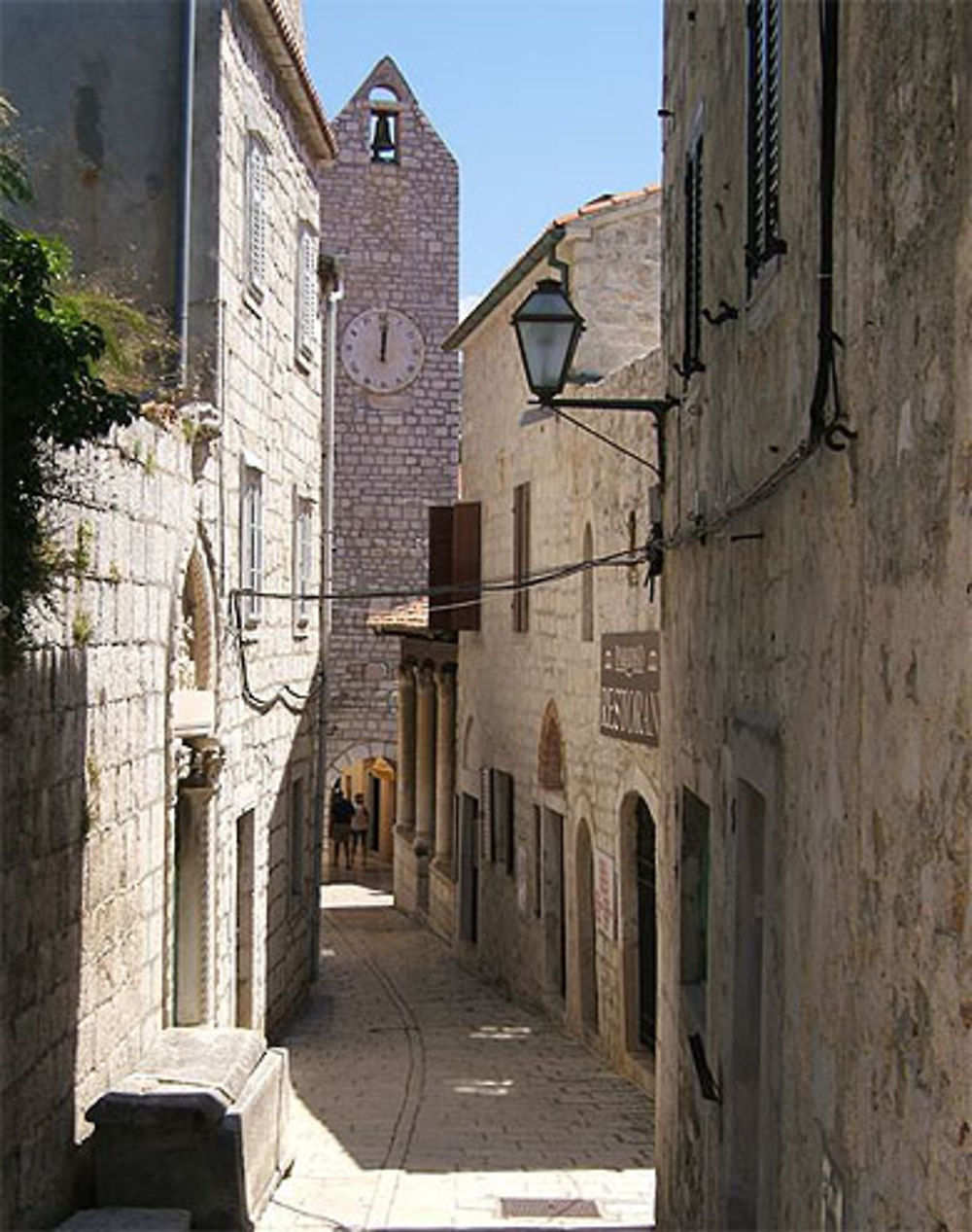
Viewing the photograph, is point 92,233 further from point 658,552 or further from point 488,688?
point 488,688

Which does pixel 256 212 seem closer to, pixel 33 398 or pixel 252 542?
pixel 252 542

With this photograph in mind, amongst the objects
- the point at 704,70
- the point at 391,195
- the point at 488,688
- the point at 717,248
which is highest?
the point at 391,195

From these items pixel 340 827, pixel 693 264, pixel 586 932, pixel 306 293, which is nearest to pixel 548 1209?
pixel 693 264

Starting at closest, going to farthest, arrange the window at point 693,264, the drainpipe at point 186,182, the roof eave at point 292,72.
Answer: the window at point 693,264 < the drainpipe at point 186,182 < the roof eave at point 292,72

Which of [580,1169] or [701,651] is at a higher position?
[701,651]

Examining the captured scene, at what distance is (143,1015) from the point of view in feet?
29.1

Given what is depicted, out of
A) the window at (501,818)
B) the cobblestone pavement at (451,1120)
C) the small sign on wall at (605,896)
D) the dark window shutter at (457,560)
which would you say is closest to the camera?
the cobblestone pavement at (451,1120)

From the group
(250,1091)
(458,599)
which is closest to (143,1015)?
(250,1091)

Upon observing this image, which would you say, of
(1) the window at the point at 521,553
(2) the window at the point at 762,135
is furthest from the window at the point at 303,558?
(2) the window at the point at 762,135

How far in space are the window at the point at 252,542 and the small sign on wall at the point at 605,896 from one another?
3571 mm

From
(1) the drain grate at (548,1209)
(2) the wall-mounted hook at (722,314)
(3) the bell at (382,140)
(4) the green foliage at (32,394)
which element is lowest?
(1) the drain grate at (548,1209)

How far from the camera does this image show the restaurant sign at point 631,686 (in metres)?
12.0

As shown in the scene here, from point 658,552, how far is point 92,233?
16.2 feet

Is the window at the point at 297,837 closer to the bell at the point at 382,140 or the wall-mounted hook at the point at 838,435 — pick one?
the wall-mounted hook at the point at 838,435
